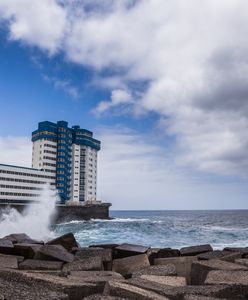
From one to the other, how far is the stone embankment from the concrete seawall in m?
57.5

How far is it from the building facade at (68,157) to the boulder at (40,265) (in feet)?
232

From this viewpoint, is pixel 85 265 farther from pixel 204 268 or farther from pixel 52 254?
pixel 204 268

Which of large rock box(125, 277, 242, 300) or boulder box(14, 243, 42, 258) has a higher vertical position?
boulder box(14, 243, 42, 258)

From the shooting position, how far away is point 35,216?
64.8m

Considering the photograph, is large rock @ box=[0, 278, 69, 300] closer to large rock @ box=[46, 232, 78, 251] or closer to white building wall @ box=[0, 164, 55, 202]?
large rock @ box=[46, 232, 78, 251]

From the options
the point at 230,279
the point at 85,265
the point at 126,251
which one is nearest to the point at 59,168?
the point at 126,251

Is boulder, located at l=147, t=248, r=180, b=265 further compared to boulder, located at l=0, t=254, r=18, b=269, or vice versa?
boulder, located at l=147, t=248, r=180, b=265

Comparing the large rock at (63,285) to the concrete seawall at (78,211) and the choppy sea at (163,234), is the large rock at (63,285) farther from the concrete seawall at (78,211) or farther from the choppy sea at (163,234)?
the concrete seawall at (78,211)

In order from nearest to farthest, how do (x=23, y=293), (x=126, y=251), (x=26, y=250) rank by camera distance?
(x=23, y=293), (x=26, y=250), (x=126, y=251)

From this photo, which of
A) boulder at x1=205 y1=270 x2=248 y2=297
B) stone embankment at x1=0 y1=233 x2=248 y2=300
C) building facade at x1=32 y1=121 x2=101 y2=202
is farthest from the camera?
building facade at x1=32 y1=121 x2=101 y2=202

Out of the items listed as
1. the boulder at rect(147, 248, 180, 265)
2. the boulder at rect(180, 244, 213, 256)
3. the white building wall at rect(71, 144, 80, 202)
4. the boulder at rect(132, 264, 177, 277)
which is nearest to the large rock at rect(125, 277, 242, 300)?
the boulder at rect(132, 264, 177, 277)

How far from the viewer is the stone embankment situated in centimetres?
431

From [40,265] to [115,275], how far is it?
1.46 m

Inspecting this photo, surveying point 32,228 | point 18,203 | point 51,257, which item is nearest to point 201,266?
point 51,257
